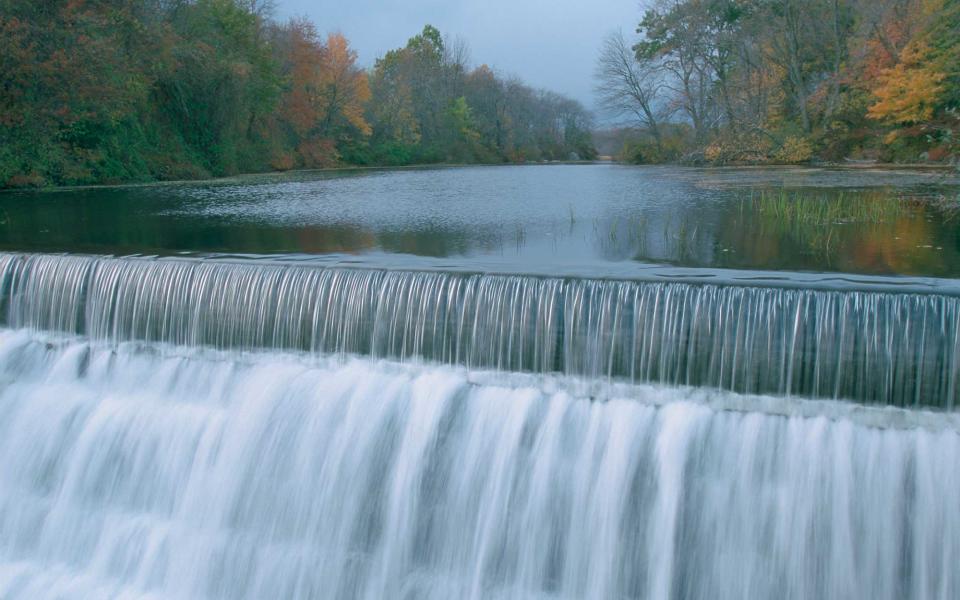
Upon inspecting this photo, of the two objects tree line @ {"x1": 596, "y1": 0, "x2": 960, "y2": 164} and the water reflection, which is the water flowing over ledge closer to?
the water reflection

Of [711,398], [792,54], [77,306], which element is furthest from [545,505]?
[792,54]

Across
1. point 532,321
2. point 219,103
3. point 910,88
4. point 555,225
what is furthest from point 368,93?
point 532,321

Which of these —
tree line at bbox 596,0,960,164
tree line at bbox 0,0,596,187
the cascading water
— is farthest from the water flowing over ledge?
tree line at bbox 596,0,960,164

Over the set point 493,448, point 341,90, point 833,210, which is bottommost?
point 493,448

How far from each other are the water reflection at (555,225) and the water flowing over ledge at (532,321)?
1.06 metres

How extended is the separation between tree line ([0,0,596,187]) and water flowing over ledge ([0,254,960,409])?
1111cm

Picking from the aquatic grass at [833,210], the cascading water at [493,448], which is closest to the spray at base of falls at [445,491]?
the cascading water at [493,448]

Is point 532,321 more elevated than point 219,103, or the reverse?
point 219,103

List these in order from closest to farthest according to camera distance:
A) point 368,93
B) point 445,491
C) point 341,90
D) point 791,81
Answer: point 445,491 < point 791,81 < point 341,90 < point 368,93

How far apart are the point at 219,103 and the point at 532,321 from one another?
25.5 m

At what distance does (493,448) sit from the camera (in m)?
5.71

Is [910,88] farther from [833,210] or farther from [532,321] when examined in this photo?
[532,321]

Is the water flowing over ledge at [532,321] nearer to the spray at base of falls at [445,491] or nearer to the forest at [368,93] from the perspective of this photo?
the spray at base of falls at [445,491]

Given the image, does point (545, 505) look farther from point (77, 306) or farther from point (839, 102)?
point (839, 102)
